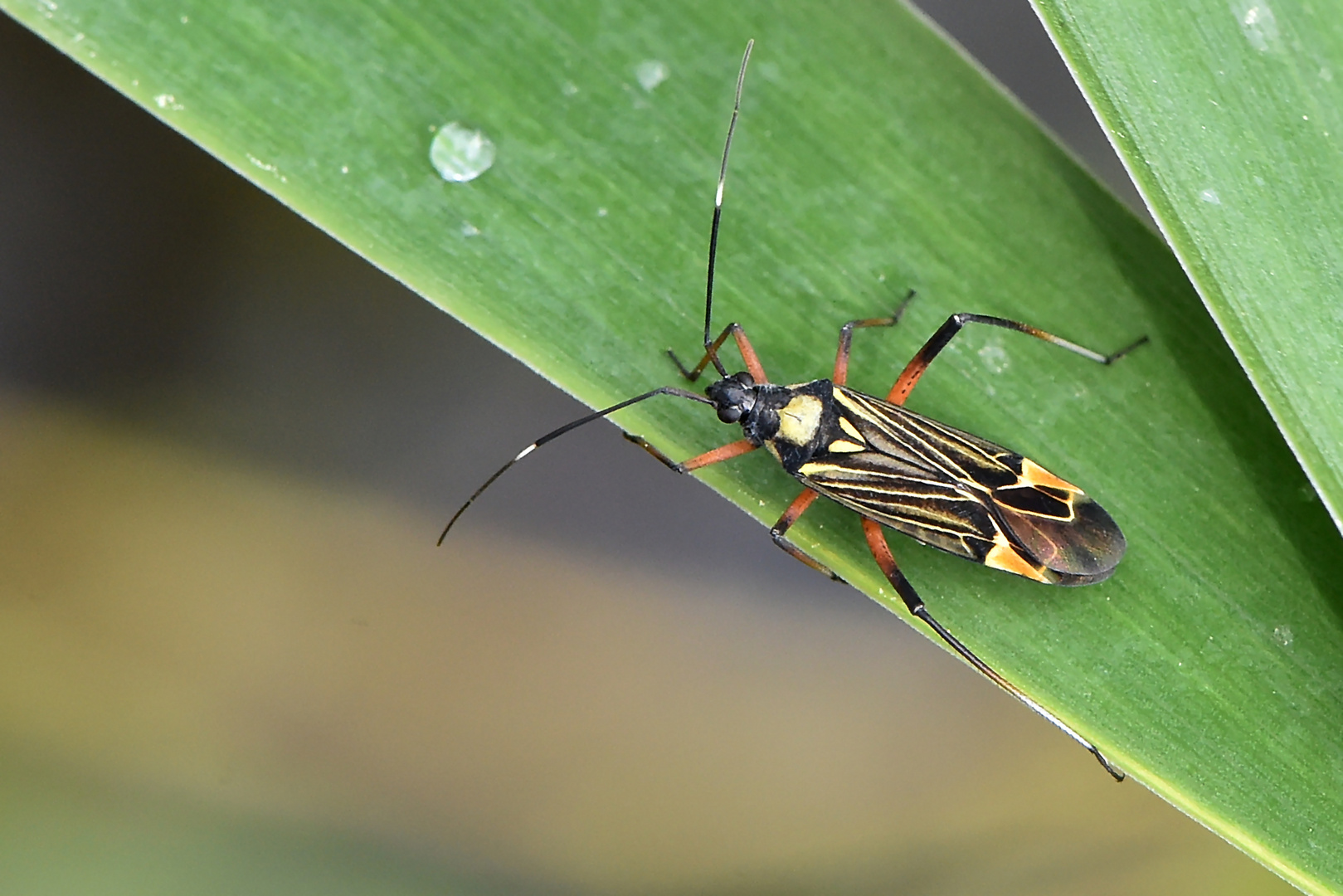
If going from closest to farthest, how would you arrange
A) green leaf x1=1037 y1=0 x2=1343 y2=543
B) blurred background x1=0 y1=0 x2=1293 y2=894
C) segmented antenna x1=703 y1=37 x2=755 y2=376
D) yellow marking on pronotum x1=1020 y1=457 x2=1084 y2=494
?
1. green leaf x1=1037 y1=0 x2=1343 y2=543
2. segmented antenna x1=703 y1=37 x2=755 y2=376
3. yellow marking on pronotum x1=1020 y1=457 x2=1084 y2=494
4. blurred background x1=0 y1=0 x2=1293 y2=894

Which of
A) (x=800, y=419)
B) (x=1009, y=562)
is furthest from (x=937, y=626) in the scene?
(x=800, y=419)

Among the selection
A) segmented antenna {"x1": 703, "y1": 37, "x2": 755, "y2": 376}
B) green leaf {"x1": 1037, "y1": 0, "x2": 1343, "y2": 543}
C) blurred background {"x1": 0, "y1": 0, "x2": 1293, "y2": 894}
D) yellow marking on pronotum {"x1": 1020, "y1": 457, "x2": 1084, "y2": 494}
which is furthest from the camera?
blurred background {"x1": 0, "y1": 0, "x2": 1293, "y2": 894}

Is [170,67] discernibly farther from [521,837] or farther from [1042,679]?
[521,837]

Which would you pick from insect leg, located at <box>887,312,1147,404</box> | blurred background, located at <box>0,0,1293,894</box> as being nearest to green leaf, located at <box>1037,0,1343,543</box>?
insect leg, located at <box>887,312,1147,404</box>

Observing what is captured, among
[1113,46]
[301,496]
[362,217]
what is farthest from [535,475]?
[1113,46]

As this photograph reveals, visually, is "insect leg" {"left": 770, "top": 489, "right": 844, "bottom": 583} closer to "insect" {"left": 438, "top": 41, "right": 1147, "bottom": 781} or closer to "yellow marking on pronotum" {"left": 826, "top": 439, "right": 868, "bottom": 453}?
"insect" {"left": 438, "top": 41, "right": 1147, "bottom": 781}

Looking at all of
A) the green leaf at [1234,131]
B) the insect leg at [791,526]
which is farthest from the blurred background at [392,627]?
the green leaf at [1234,131]

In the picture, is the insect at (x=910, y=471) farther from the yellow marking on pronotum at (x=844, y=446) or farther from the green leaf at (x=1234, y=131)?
the green leaf at (x=1234, y=131)

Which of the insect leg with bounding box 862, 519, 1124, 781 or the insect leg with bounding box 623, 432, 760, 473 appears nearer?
the insect leg with bounding box 862, 519, 1124, 781

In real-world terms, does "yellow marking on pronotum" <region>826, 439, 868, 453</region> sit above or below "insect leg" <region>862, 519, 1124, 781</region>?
above
